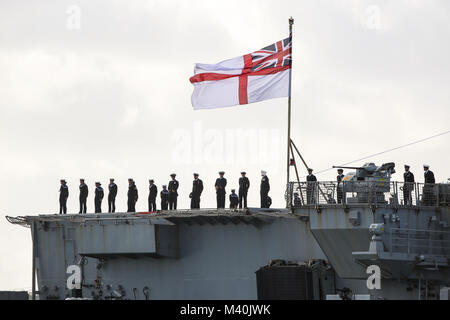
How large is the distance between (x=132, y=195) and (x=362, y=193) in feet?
39.2

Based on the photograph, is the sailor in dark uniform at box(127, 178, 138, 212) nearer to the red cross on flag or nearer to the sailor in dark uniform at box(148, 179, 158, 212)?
the sailor in dark uniform at box(148, 179, 158, 212)

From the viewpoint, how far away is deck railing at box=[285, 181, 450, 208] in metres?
36.8

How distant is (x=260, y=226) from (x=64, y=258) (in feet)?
29.4

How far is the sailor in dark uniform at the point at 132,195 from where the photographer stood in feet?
148

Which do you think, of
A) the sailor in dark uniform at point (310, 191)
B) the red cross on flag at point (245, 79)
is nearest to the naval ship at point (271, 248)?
the sailor in dark uniform at point (310, 191)

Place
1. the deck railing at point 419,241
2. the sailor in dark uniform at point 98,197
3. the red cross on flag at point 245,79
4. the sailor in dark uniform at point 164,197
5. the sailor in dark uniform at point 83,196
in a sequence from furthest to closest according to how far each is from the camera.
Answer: the sailor in dark uniform at point 83,196 < the sailor in dark uniform at point 98,197 < the sailor in dark uniform at point 164,197 < the red cross on flag at point 245,79 < the deck railing at point 419,241

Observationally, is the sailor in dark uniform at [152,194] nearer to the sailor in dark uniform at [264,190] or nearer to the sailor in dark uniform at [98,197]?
the sailor in dark uniform at [98,197]

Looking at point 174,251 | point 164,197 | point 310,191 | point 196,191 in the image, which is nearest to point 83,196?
point 164,197

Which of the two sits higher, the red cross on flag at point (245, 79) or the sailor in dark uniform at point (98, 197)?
the red cross on flag at point (245, 79)

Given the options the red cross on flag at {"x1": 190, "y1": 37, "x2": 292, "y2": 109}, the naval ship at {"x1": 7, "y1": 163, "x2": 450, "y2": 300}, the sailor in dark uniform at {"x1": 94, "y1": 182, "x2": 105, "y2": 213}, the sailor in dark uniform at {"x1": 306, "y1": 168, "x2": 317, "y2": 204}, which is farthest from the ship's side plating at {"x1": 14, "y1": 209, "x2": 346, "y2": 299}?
the red cross on flag at {"x1": 190, "y1": 37, "x2": 292, "y2": 109}

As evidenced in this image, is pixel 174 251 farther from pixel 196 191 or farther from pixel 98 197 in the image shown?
pixel 98 197

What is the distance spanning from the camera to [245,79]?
41.4 m

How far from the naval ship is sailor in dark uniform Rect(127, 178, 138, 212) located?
74.9 inches

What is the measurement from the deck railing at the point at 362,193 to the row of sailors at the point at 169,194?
13.4 ft
